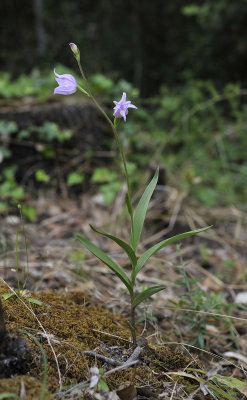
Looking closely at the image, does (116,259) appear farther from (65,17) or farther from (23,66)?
(65,17)

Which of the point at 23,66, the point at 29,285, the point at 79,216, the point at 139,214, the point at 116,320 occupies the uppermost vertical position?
the point at 23,66

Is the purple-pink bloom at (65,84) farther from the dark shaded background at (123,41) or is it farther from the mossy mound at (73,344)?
the dark shaded background at (123,41)

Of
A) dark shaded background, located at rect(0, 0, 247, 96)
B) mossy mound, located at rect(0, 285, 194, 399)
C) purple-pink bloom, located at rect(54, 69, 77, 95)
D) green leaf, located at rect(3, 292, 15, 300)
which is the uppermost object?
dark shaded background, located at rect(0, 0, 247, 96)

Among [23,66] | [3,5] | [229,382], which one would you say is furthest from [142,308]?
[3,5]

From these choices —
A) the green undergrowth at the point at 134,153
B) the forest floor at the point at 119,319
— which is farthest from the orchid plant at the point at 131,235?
the green undergrowth at the point at 134,153

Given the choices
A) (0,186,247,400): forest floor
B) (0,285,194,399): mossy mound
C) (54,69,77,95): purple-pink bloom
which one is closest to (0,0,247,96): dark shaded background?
(0,186,247,400): forest floor

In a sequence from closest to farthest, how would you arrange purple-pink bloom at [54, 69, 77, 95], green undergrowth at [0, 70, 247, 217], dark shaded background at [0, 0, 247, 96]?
purple-pink bloom at [54, 69, 77, 95] < green undergrowth at [0, 70, 247, 217] < dark shaded background at [0, 0, 247, 96]

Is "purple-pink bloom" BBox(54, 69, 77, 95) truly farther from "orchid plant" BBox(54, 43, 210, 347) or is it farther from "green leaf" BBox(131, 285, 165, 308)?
"green leaf" BBox(131, 285, 165, 308)
